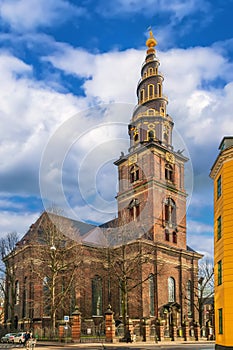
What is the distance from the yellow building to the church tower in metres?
33.3

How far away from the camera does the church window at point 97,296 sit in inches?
2409

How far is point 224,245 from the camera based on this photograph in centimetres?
2677

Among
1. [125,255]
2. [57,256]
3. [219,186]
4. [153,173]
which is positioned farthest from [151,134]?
[219,186]

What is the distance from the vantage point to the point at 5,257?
58.8 m

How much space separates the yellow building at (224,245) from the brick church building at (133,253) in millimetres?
19962

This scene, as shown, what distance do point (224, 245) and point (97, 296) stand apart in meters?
38.7

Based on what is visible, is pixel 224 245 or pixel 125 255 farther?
pixel 125 255

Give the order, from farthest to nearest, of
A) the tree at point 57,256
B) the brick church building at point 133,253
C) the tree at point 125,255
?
the brick church building at point 133,253
the tree at point 125,255
the tree at point 57,256

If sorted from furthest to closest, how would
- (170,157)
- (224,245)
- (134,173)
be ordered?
(170,157)
(134,173)
(224,245)

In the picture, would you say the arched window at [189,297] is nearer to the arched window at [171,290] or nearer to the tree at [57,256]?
the arched window at [171,290]

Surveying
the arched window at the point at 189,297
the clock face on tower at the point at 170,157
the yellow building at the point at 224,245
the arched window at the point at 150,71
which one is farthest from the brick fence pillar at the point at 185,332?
the arched window at the point at 150,71

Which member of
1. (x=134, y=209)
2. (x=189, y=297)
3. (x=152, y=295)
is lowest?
(x=189, y=297)

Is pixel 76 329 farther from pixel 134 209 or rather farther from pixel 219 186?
pixel 134 209

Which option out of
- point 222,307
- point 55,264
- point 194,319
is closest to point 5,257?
point 55,264
